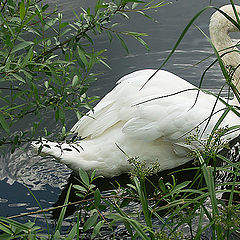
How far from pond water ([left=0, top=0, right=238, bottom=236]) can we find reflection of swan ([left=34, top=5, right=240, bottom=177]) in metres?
0.31

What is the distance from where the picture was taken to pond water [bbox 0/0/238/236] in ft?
12.0

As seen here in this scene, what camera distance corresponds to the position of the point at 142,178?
1.83 metres

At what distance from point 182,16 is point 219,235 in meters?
5.51

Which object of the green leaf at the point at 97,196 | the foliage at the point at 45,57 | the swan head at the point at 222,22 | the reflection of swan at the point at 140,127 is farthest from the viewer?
the swan head at the point at 222,22

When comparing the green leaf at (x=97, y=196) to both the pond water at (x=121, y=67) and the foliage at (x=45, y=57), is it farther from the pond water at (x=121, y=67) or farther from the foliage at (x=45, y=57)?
the pond water at (x=121, y=67)

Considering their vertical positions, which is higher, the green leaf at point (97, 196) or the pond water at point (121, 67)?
the green leaf at point (97, 196)

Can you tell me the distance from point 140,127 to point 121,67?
2.10 m

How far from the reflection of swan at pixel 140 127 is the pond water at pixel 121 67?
1.03ft

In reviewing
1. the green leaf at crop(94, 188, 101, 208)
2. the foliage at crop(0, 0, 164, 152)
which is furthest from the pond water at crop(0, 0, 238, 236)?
the green leaf at crop(94, 188, 101, 208)

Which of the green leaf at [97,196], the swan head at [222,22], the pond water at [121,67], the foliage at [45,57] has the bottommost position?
the pond water at [121,67]

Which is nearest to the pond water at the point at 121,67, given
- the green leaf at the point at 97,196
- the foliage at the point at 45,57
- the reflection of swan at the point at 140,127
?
the reflection of swan at the point at 140,127

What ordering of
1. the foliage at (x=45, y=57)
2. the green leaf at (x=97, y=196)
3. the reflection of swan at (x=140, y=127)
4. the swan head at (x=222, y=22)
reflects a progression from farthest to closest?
the swan head at (x=222, y=22) → the reflection of swan at (x=140, y=127) → the green leaf at (x=97, y=196) → the foliage at (x=45, y=57)

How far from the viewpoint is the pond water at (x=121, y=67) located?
3652 mm

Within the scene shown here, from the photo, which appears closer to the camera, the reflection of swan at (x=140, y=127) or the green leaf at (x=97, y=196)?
the green leaf at (x=97, y=196)
